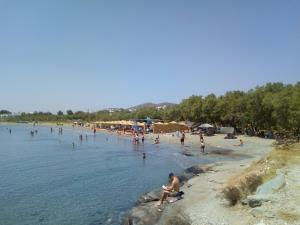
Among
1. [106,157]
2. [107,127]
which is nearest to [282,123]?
[106,157]

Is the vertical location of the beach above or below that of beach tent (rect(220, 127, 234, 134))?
below

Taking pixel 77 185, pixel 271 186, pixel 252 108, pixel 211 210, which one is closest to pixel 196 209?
pixel 211 210

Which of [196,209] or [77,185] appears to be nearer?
[196,209]

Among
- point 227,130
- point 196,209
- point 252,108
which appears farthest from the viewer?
point 227,130

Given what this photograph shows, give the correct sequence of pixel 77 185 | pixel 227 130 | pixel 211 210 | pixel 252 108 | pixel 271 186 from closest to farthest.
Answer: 1. pixel 271 186
2. pixel 211 210
3. pixel 77 185
4. pixel 252 108
5. pixel 227 130

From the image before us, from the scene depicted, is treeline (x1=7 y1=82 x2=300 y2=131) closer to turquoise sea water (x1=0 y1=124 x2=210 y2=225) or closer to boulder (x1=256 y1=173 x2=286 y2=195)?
turquoise sea water (x1=0 y1=124 x2=210 y2=225)

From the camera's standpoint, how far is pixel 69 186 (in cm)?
3447

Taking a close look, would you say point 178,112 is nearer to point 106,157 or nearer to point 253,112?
point 253,112

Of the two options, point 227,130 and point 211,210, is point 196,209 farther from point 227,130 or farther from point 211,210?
point 227,130

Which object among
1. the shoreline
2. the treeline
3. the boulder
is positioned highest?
the treeline

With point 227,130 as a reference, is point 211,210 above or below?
below

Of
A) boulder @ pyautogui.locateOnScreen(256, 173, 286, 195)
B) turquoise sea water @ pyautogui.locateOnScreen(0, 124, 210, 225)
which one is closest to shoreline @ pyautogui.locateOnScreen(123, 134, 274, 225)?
boulder @ pyautogui.locateOnScreen(256, 173, 286, 195)

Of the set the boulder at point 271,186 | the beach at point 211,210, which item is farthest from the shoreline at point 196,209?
the boulder at point 271,186

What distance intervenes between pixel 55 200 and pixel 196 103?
7889 cm
